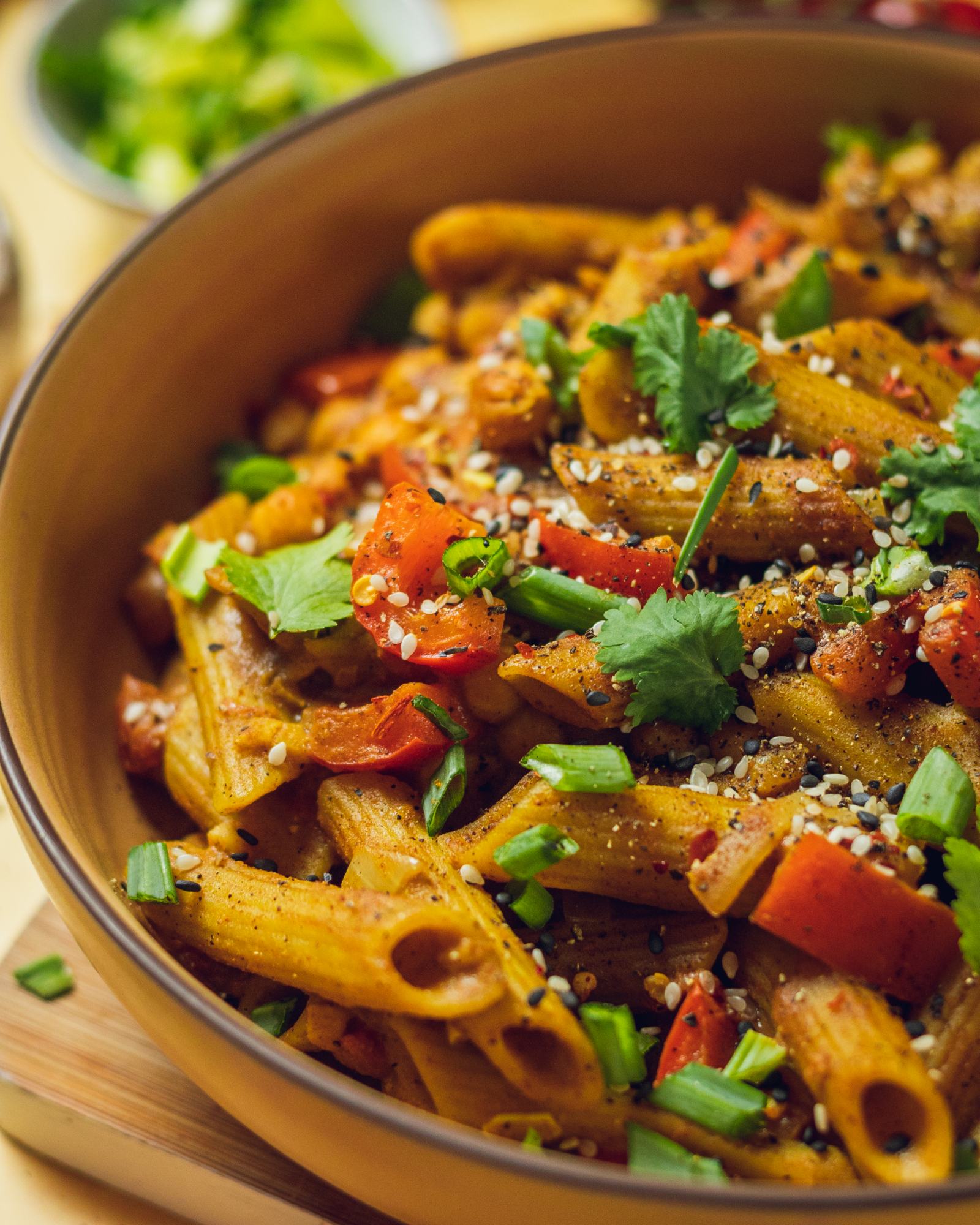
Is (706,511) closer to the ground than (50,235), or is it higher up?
closer to the ground

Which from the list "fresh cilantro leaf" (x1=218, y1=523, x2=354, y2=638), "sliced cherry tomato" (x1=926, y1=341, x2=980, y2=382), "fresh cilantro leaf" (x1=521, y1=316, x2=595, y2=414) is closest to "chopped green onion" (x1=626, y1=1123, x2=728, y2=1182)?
"fresh cilantro leaf" (x1=218, y1=523, x2=354, y2=638)

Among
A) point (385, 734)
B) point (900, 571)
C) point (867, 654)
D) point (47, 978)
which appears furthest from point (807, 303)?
point (47, 978)

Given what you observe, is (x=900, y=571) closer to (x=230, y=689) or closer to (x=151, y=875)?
(x=230, y=689)

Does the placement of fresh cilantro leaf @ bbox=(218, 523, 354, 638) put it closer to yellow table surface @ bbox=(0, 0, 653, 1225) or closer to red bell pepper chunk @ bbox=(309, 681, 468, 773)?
red bell pepper chunk @ bbox=(309, 681, 468, 773)

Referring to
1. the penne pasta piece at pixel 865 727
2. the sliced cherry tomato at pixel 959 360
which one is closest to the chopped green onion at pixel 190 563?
the penne pasta piece at pixel 865 727

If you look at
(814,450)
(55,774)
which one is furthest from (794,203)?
(55,774)

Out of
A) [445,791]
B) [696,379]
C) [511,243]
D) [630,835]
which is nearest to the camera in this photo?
[630,835]

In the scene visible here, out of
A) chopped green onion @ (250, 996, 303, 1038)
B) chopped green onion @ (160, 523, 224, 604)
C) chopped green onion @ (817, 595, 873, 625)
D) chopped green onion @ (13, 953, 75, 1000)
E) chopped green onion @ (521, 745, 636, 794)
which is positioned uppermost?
chopped green onion @ (160, 523, 224, 604)
